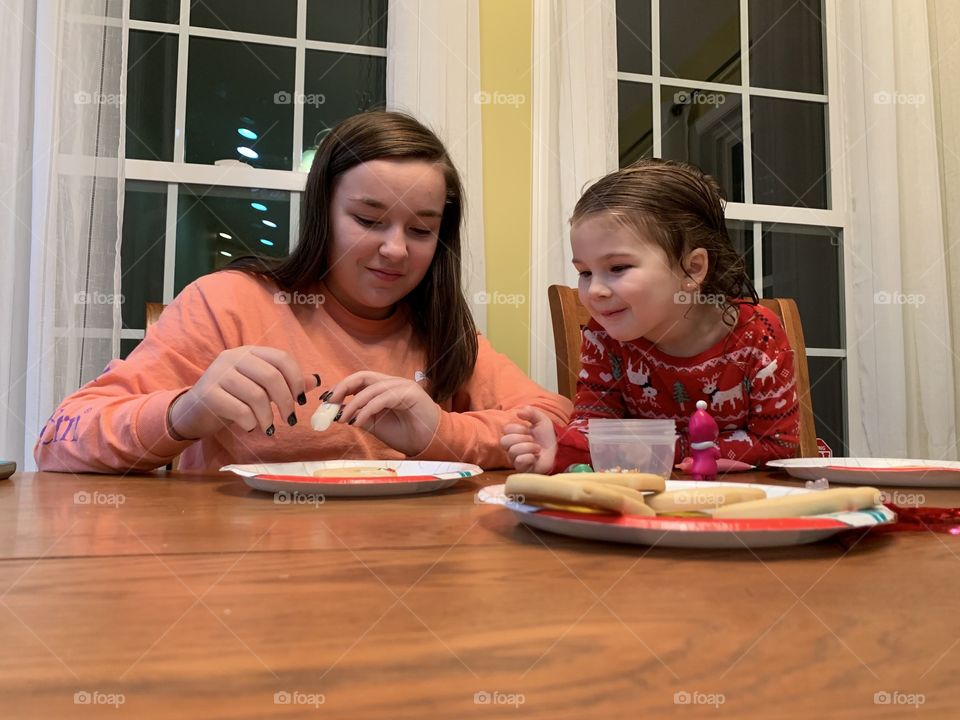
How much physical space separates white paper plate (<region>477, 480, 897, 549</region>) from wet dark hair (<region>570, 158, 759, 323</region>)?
0.85 metres

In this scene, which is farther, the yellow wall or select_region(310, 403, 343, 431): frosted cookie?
the yellow wall

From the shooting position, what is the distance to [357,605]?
320 millimetres

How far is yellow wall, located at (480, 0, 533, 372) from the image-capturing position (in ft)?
6.82

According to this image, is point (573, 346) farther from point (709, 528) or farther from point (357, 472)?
point (709, 528)

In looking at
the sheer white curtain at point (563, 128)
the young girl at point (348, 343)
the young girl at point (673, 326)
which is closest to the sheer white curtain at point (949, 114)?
the sheer white curtain at point (563, 128)

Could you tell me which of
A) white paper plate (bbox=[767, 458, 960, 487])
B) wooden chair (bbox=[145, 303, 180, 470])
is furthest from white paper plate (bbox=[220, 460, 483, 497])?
wooden chair (bbox=[145, 303, 180, 470])

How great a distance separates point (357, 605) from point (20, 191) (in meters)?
1.89

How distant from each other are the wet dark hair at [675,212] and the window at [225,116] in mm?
1082

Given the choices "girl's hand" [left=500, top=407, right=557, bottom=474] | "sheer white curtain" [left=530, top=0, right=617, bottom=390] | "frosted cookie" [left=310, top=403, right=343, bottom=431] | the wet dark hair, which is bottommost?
"girl's hand" [left=500, top=407, right=557, bottom=474]

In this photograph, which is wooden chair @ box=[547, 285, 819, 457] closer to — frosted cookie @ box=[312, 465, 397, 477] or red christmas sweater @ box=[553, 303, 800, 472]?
red christmas sweater @ box=[553, 303, 800, 472]

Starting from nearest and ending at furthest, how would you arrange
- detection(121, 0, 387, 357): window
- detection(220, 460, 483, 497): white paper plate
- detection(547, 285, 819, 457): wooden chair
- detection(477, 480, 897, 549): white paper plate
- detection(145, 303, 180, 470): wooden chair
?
detection(477, 480, 897, 549): white paper plate < detection(220, 460, 483, 497): white paper plate < detection(145, 303, 180, 470): wooden chair < detection(547, 285, 819, 457): wooden chair < detection(121, 0, 387, 357): window

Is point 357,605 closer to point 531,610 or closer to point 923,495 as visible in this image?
point 531,610

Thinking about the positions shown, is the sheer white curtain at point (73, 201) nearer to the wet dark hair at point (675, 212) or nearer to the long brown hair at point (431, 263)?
the long brown hair at point (431, 263)

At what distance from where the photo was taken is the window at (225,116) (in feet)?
6.66
